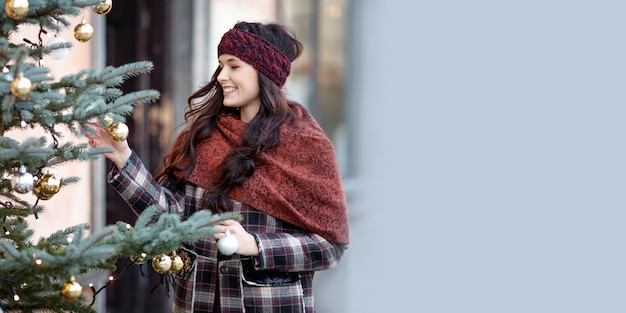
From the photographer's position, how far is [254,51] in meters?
2.82

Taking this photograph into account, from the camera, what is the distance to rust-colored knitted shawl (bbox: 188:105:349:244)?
9.27ft

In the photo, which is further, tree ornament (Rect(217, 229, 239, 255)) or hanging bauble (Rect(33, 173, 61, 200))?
tree ornament (Rect(217, 229, 239, 255))

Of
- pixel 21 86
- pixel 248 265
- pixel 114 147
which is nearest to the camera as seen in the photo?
pixel 21 86

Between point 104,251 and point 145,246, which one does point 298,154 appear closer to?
point 145,246

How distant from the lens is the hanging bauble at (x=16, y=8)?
202 centimetres

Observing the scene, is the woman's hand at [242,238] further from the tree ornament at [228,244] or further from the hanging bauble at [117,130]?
the hanging bauble at [117,130]

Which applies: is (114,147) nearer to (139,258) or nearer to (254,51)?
(139,258)

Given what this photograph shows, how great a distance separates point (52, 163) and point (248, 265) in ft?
2.65

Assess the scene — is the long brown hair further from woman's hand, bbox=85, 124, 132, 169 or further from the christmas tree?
the christmas tree

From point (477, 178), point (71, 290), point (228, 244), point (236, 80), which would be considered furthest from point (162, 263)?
point (477, 178)

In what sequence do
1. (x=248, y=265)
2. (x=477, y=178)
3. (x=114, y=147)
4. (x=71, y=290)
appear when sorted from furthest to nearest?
(x=477, y=178)
(x=248, y=265)
(x=114, y=147)
(x=71, y=290)

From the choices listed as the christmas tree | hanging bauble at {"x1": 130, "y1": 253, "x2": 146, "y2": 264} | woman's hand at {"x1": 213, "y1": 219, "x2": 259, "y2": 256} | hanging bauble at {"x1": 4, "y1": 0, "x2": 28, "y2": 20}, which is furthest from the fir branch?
woman's hand at {"x1": 213, "y1": 219, "x2": 259, "y2": 256}

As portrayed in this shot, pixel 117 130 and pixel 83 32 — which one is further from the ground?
pixel 83 32

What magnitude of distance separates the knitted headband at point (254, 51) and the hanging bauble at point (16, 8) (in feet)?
2.89
